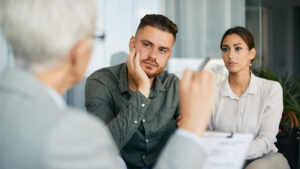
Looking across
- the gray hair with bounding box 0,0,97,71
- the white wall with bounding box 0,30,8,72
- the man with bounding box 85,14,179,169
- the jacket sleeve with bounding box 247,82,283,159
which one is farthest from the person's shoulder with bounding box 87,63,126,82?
the gray hair with bounding box 0,0,97,71

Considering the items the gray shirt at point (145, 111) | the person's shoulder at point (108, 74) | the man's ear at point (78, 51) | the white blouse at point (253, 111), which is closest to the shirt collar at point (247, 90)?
the white blouse at point (253, 111)

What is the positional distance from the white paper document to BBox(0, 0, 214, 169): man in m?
0.22

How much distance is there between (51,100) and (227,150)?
22.5 inches

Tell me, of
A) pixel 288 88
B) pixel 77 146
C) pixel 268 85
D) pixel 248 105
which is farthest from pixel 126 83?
pixel 288 88

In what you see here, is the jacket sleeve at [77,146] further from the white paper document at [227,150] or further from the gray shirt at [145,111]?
the gray shirt at [145,111]

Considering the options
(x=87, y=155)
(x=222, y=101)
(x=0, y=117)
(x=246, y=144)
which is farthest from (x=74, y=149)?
(x=222, y=101)

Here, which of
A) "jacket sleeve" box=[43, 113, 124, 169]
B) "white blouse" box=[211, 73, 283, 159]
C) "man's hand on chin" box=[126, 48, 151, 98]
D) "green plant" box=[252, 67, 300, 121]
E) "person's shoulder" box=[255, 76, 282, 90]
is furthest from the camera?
"green plant" box=[252, 67, 300, 121]

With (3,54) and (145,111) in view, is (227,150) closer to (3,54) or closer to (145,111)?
(145,111)

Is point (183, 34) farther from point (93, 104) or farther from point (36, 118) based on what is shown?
point (36, 118)

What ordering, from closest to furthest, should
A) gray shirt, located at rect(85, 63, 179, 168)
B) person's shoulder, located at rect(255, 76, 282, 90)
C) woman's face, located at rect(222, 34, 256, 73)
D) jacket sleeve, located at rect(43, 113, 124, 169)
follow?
jacket sleeve, located at rect(43, 113, 124, 169), gray shirt, located at rect(85, 63, 179, 168), person's shoulder, located at rect(255, 76, 282, 90), woman's face, located at rect(222, 34, 256, 73)

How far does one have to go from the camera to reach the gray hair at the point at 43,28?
0.76 metres

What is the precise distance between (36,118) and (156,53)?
4.24ft

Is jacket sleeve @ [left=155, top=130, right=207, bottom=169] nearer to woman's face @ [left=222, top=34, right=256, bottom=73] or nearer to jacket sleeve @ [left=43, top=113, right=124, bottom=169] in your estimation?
jacket sleeve @ [left=43, top=113, right=124, bottom=169]

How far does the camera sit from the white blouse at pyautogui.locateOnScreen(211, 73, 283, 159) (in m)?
2.15
